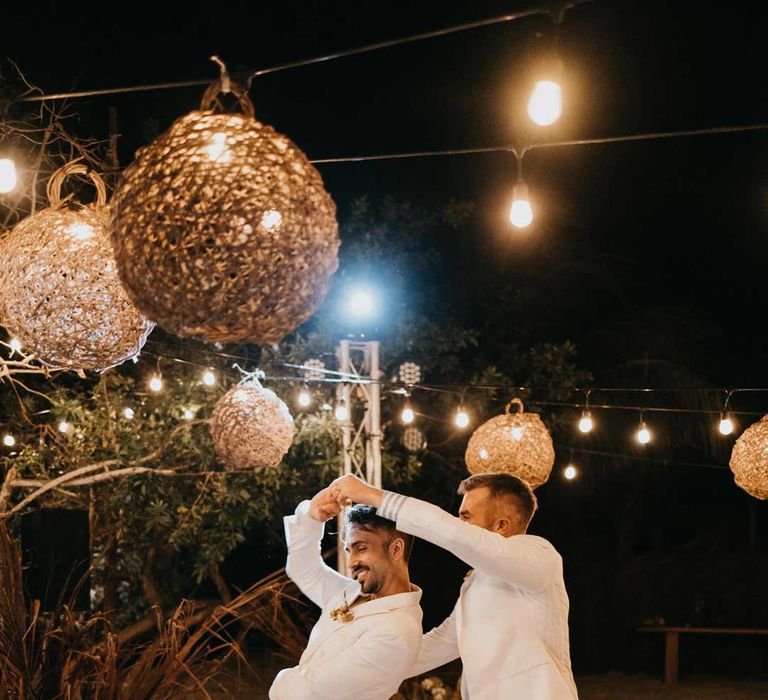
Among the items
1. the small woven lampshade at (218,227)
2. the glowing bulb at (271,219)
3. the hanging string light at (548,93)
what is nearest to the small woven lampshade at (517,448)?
the hanging string light at (548,93)

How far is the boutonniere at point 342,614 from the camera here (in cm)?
280

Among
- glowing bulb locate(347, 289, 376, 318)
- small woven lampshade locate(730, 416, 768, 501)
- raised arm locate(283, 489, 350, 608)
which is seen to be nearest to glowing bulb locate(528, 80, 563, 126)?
raised arm locate(283, 489, 350, 608)

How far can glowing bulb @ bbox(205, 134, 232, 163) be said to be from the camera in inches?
79.2

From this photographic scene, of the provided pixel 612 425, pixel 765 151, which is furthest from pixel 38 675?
pixel 765 151

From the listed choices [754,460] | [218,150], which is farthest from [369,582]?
[754,460]

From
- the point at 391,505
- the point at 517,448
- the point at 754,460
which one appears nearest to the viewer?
the point at 391,505

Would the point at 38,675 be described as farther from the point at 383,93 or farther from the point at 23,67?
the point at 383,93

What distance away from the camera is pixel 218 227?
1986 mm

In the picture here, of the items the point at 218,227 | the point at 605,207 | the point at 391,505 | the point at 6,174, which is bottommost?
the point at 391,505

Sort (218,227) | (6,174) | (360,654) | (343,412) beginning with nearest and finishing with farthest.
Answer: (218,227) → (360,654) → (6,174) → (343,412)

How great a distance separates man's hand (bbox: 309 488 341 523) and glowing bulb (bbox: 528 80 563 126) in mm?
1222

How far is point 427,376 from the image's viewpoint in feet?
31.6

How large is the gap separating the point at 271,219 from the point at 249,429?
3645mm

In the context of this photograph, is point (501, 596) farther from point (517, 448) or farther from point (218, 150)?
point (517, 448)
